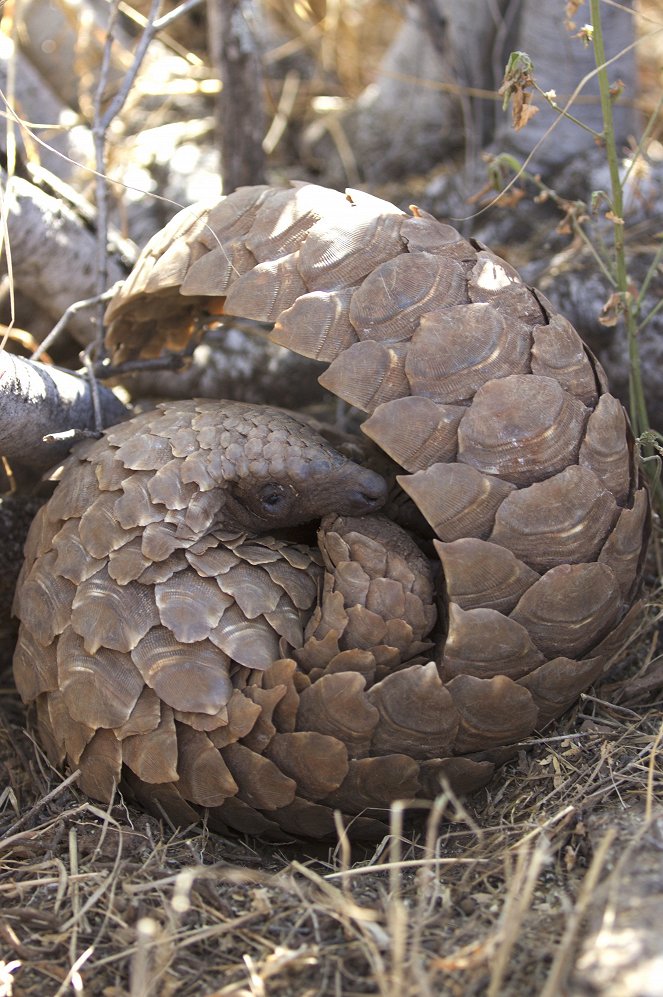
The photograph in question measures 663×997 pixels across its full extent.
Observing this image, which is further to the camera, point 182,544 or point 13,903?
point 182,544

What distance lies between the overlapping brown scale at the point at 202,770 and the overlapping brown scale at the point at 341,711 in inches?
7.6

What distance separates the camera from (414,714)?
6.40 feet

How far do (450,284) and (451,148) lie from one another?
Result: 208 cm

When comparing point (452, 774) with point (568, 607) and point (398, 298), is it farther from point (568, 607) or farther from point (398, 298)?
point (398, 298)

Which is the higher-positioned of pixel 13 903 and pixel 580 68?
pixel 580 68

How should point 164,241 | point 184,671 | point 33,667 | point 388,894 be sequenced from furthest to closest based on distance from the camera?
point 164,241, point 33,667, point 184,671, point 388,894

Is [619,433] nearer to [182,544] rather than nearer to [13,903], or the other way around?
[182,544]

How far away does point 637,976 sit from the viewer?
49.1 inches

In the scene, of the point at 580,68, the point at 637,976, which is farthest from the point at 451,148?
the point at 637,976

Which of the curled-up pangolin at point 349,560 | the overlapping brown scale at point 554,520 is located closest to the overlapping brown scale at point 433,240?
the curled-up pangolin at point 349,560

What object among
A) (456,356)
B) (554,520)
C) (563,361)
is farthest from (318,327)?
(554,520)

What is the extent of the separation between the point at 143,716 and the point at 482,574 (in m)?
0.79

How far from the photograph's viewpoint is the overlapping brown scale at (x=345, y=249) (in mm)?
2074

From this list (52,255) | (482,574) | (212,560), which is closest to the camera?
(482,574)
